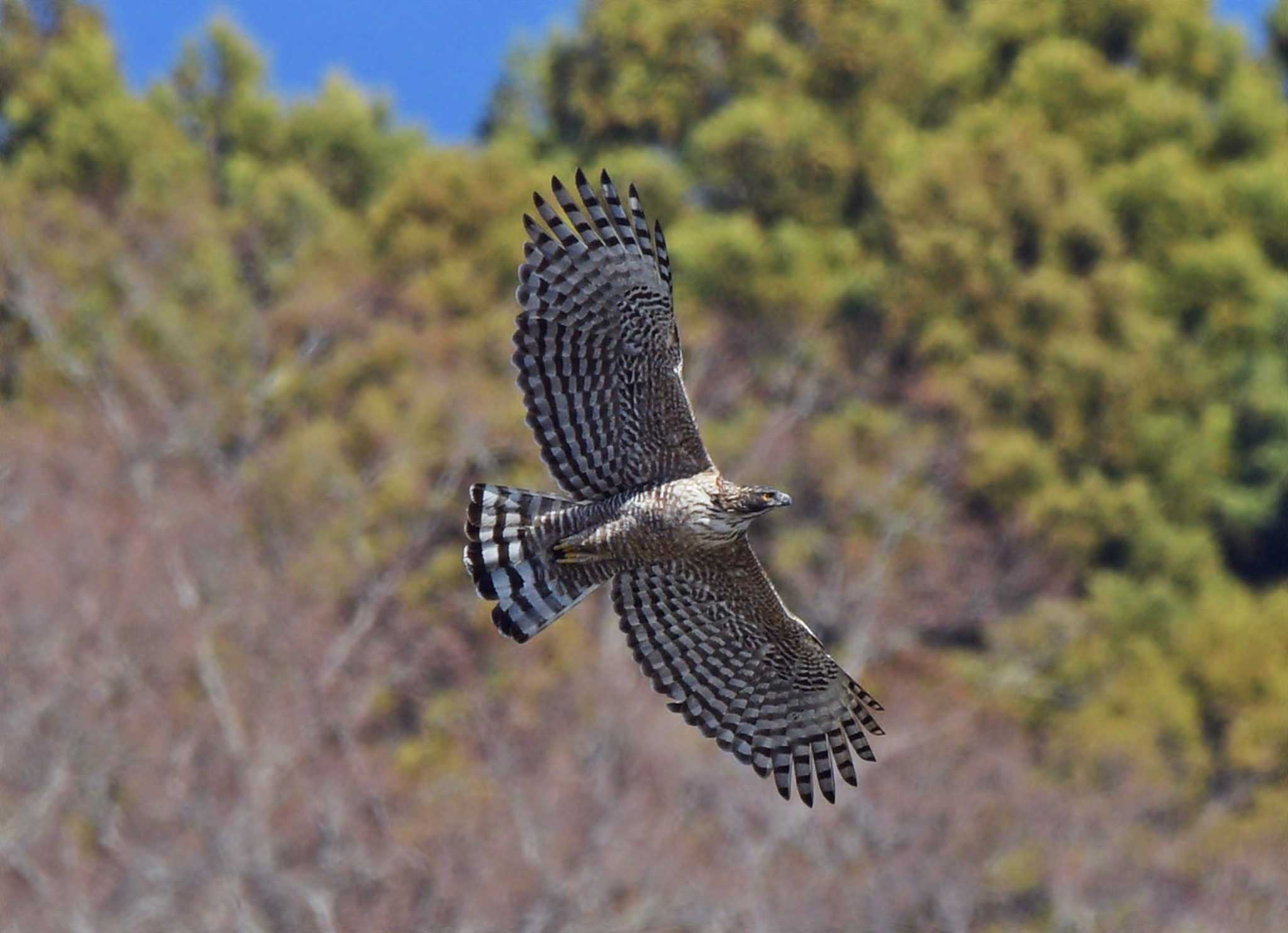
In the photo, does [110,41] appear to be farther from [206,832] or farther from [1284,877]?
[1284,877]

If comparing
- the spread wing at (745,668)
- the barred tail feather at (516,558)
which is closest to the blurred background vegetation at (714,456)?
the spread wing at (745,668)

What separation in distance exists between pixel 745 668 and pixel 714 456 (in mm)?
18561

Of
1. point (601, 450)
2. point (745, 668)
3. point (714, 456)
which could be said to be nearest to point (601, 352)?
point (601, 450)

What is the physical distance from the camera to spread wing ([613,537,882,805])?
11.2 m

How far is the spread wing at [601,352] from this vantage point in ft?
34.8

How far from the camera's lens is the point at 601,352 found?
1074cm

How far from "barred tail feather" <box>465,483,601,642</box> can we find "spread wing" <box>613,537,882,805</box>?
18.3 inches

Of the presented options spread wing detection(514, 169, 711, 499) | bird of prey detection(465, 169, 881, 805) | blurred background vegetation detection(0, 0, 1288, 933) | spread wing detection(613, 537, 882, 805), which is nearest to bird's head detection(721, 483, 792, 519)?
bird of prey detection(465, 169, 881, 805)

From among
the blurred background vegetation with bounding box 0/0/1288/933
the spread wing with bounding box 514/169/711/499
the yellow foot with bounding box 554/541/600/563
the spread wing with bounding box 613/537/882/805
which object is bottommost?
the spread wing with bounding box 613/537/882/805

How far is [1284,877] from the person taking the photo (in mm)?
27453

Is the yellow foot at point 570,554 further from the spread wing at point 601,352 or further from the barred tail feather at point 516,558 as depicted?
the spread wing at point 601,352

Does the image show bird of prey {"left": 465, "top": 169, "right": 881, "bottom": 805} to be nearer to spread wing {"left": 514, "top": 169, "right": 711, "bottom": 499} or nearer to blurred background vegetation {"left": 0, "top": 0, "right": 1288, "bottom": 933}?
spread wing {"left": 514, "top": 169, "right": 711, "bottom": 499}

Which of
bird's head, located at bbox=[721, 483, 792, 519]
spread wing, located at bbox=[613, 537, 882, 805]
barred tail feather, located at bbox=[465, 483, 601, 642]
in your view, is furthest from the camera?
spread wing, located at bbox=[613, 537, 882, 805]

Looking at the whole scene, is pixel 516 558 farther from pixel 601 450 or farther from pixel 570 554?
pixel 601 450
